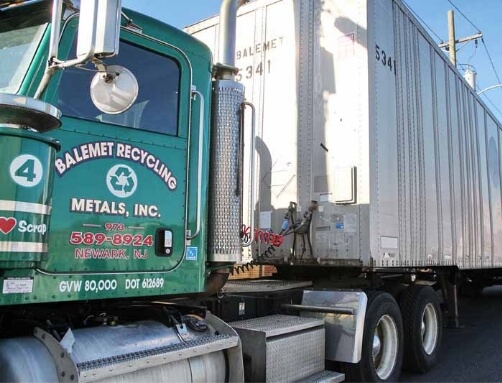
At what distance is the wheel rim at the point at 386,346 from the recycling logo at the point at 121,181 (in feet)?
10.5

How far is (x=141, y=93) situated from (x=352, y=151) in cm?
258

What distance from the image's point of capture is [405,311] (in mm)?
5965

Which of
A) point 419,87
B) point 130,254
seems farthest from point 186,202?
point 419,87

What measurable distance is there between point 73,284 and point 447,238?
571cm

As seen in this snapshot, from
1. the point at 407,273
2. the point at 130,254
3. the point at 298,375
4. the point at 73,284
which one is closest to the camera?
the point at 73,284

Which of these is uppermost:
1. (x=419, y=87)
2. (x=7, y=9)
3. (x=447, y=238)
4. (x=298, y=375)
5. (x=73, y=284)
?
(x=419, y=87)

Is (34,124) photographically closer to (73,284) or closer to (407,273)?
(73,284)

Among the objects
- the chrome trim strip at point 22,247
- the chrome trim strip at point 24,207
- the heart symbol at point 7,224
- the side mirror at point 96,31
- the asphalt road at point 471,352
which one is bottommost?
the asphalt road at point 471,352

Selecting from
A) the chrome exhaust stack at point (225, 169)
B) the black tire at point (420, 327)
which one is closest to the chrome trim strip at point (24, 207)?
the chrome exhaust stack at point (225, 169)

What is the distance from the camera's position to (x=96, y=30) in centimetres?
241

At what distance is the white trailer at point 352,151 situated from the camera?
530cm

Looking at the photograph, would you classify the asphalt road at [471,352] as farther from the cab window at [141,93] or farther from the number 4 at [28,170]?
the number 4 at [28,170]

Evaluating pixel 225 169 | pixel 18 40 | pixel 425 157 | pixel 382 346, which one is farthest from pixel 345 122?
pixel 18 40

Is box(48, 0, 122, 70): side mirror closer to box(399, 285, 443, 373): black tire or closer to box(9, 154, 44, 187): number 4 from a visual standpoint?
box(9, 154, 44, 187): number 4
